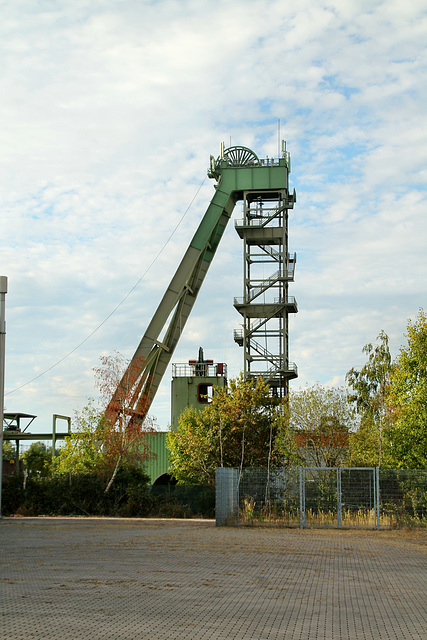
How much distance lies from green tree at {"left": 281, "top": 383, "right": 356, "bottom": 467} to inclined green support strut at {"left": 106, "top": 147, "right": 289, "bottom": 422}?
36.4ft

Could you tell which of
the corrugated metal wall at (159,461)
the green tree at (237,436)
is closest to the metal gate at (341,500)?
the green tree at (237,436)

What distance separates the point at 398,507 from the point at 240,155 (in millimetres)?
35429

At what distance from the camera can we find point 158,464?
160ft

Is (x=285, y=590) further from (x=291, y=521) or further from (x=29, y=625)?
(x=291, y=521)

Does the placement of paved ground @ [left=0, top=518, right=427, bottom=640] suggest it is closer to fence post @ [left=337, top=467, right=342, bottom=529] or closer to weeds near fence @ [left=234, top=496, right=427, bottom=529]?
weeds near fence @ [left=234, top=496, right=427, bottom=529]

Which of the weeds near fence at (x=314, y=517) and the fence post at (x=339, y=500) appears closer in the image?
the weeds near fence at (x=314, y=517)

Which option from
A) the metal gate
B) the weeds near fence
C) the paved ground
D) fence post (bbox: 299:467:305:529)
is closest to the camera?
the paved ground

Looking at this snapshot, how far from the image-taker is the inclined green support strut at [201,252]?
4681 cm

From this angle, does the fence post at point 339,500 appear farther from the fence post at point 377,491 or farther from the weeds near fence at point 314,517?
the fence post at point 377,491

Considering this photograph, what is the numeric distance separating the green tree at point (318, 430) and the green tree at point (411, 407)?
4.67m

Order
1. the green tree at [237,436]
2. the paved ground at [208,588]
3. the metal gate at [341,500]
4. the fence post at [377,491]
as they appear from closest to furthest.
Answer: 1. the paved ground at [208,588]
2. the fence post at [377,491]
3. the metal gate at [341,500]
4. the green tree at [237,436]

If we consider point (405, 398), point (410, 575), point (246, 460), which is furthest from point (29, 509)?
point (410, 575)

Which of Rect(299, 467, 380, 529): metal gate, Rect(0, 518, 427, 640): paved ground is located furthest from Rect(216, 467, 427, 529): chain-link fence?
Rect(0, 518, 427, 640): paved ground

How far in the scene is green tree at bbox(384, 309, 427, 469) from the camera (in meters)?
27.3
